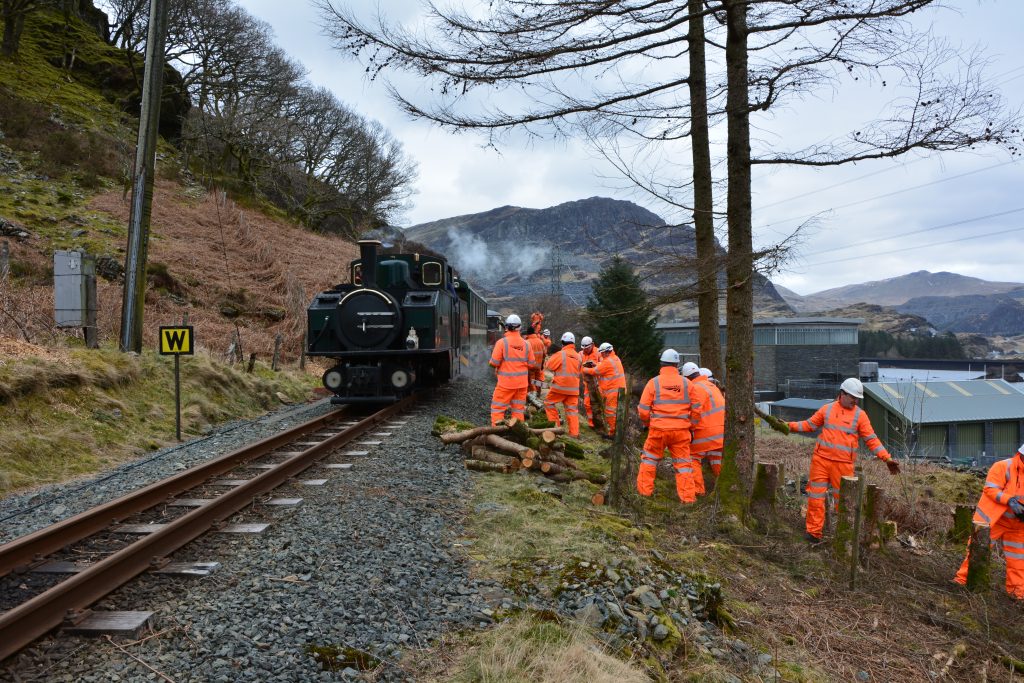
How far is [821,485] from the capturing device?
7797 millimetres

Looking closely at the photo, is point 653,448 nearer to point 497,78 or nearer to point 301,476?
point 301,476

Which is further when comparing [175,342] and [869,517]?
[175,342]

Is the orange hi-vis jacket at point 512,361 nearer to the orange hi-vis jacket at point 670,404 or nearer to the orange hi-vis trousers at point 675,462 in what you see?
the orange hi-vis jacket at point 670,404

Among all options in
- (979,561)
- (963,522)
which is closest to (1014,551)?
(979,561)

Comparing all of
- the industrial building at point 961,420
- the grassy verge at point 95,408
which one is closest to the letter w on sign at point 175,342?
the grassy verge at point 95,408

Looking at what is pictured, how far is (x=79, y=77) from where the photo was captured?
35.6 metres

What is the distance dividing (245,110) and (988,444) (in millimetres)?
40686

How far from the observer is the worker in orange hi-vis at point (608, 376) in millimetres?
11430

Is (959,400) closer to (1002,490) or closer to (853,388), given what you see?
(853,388)

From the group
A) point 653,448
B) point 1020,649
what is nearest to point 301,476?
point 653,448

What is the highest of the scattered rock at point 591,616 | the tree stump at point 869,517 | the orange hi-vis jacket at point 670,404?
the orange hi-vis jacket at point 670,404

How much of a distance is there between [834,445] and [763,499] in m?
1.23

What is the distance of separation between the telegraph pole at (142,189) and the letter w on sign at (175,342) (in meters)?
2.40

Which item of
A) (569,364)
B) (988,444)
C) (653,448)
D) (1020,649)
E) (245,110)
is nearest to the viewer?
(1020,649)
